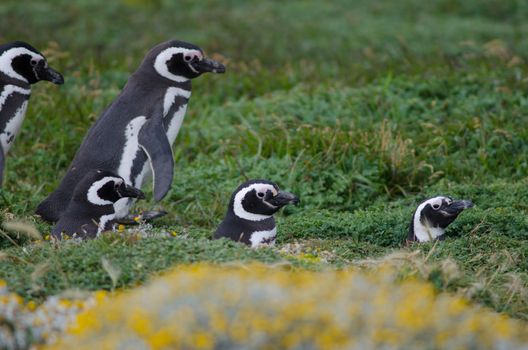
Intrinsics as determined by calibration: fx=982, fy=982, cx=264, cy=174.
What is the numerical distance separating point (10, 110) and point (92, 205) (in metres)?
1.31

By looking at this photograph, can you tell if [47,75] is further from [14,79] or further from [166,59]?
[166,59]

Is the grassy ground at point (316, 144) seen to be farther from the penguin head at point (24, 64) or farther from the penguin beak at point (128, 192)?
the penguin head at point (24, 64)

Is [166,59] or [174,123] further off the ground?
[166,59]

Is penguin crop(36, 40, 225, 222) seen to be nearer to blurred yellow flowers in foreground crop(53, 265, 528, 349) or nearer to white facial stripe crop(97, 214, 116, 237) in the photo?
white facial stripe crop(97, 214, 116, 237)

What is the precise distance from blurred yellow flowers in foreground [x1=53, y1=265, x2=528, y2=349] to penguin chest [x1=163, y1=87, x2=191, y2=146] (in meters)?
3.97

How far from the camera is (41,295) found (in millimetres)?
5047

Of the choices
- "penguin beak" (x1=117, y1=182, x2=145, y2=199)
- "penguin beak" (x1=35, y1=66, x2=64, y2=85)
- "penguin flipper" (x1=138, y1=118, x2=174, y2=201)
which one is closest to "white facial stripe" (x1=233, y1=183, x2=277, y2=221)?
"penguin flipper" (x1=138, y1=118, x2=174, y2=201)

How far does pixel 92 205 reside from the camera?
7281 mm

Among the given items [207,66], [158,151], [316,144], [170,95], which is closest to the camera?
[158,151]

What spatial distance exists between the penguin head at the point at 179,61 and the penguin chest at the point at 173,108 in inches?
4.8

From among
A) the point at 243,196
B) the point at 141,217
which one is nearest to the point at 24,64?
the point at 141,217

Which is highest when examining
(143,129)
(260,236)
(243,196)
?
(143,129)

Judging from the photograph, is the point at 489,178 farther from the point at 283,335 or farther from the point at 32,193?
the point at 283,335

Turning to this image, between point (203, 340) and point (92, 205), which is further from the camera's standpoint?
point (92, 205)
